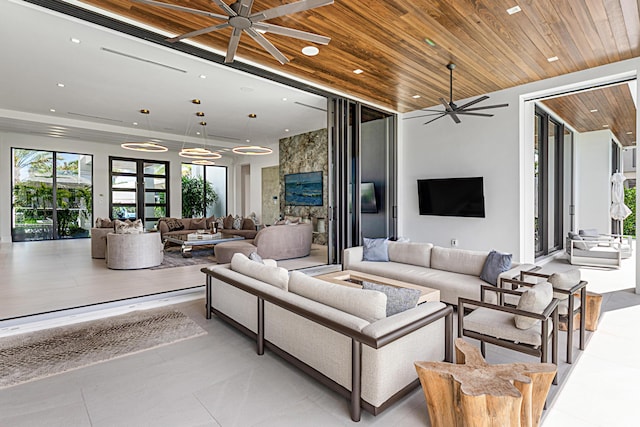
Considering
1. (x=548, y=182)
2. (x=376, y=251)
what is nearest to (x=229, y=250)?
(x=376, y=251)

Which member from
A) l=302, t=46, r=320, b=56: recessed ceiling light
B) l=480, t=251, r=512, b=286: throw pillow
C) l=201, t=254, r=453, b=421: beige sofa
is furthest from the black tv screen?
l=201, t=254, r=453, b=421: beige sofa

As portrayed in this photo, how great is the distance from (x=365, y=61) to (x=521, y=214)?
12.5ft

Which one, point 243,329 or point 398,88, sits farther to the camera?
point 398,88

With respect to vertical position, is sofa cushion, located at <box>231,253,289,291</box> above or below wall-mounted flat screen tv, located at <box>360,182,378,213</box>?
below

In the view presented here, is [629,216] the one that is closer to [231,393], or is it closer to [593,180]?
[593,180]

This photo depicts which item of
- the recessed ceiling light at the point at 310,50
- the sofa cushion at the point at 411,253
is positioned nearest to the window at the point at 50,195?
the recessed ceiling light at the point at 310,50

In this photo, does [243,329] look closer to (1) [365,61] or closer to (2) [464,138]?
(1) [365,61]

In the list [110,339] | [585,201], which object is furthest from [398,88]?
[585,201]

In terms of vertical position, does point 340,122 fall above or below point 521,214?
above

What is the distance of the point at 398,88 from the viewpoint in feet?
19.0

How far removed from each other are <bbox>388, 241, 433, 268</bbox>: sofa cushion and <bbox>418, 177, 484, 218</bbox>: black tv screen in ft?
6.62

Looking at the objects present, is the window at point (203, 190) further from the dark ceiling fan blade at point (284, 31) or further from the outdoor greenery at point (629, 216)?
the outdoor greenery at point (629, 216)

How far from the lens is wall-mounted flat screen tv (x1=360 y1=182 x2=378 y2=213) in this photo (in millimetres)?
7340

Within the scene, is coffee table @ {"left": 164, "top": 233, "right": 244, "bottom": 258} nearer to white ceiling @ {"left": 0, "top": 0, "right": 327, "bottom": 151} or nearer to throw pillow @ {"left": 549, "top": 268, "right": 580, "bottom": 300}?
white ceiling @ {"left": 0, "top": 0, "right": 327, "bottom": 151}
